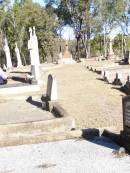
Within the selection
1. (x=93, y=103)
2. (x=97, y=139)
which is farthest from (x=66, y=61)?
(x=97, y=139)

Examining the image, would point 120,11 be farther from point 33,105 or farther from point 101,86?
point 33,105

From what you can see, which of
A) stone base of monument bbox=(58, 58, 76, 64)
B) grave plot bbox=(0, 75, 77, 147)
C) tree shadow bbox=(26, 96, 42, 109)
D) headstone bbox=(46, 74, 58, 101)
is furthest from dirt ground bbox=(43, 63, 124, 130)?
stone base of monument bbox=(58, 58, 76, 64)

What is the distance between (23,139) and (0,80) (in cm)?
1615

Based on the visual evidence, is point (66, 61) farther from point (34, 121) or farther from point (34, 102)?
point (34, 121)

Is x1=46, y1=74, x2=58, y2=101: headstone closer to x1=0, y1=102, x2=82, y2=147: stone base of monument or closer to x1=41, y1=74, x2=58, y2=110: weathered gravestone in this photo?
x1=41, y1=74, x2=58, y2=110: weathered gravestone

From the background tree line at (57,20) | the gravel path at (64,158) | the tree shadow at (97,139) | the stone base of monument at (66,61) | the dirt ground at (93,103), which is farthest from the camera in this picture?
the background tree line at (57,20)

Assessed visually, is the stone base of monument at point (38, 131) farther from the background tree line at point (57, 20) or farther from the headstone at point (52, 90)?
the background tree line at point (57, 20)

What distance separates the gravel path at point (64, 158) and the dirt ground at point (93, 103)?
2024 mm

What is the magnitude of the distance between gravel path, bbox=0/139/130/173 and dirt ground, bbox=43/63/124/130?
2.02 meters

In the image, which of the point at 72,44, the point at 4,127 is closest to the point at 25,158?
the point at 4,127

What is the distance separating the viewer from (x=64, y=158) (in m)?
6.74

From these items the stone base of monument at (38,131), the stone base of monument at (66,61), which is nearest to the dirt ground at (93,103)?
the stone base of monument at (38,131)

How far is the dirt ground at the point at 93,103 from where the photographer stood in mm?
12844

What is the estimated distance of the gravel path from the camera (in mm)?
6082
